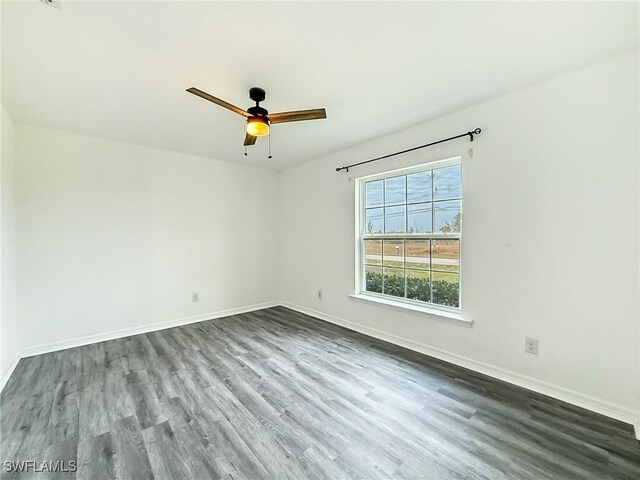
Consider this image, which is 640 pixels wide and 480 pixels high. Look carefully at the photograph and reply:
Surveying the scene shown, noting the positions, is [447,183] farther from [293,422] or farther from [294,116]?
[293,422]

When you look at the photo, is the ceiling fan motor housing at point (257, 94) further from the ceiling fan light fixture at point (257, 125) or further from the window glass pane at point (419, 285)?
the window glass pane at point (419, 285)

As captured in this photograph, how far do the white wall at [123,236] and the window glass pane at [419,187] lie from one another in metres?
2.72

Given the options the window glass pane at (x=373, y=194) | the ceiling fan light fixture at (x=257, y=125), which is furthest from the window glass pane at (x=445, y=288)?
the ceiling fan light fixture at (x=257, y=125)

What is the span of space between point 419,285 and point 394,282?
0.35 m

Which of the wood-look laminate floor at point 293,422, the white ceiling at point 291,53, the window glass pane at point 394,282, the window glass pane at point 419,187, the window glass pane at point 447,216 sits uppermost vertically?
the white ceiling at point 291,53

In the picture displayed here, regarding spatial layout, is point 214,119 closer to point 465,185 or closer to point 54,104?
point 54,104

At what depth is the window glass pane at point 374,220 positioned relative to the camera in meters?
3.48

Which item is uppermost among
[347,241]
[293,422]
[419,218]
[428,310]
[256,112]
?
[256,112]

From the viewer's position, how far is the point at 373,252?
3574 millimetres

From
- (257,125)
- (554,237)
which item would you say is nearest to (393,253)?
(554,237)

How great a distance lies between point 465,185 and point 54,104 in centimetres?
394

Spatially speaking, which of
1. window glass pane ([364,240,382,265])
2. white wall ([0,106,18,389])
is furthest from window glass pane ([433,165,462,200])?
white wall ([0,106,18,389])

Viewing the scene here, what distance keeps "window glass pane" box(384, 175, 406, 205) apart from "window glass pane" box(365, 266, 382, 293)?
889 millimetres

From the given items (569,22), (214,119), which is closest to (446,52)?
(569,22)
